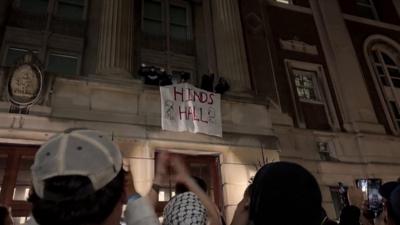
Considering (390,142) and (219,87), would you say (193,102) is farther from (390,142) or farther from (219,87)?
(390,142)

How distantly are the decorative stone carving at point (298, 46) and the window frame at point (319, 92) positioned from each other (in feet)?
1.71

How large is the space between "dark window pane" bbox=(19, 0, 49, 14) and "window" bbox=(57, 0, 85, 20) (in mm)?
405

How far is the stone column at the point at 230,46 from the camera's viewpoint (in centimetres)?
951

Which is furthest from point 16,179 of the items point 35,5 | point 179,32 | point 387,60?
point 387,60

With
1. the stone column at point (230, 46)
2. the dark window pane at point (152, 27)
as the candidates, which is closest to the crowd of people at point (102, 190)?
the stone column at point (230, 46)

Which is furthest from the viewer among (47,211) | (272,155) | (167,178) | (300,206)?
(272,155)

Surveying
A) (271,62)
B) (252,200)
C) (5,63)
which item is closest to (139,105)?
(5,63)

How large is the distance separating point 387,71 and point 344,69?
2430mm

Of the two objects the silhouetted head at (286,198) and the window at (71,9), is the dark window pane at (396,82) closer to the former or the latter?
the window at (71,9)

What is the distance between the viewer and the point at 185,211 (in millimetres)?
2496

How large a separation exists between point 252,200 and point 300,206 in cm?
23

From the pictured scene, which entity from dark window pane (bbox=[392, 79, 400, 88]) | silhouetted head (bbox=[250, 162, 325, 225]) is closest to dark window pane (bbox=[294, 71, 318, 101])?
dark window pane (bbox=[392, 79, 400, 88])

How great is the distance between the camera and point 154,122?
762 cm

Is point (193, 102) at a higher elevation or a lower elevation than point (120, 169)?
higher
